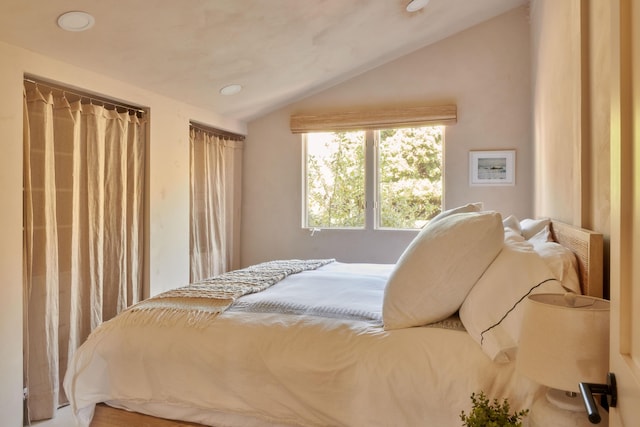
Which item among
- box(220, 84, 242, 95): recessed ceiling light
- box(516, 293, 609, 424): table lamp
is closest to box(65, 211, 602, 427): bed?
box(516, 293, 609, 424): table lamp

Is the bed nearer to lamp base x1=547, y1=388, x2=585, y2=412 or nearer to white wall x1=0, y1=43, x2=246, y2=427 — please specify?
lamp base x1=547, y1=388, x2=585, y2=412

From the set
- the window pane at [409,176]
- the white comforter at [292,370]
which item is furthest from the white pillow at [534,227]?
the window pane at [409,176]

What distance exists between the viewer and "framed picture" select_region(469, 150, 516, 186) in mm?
3859

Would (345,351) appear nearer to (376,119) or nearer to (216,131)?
(376,119)

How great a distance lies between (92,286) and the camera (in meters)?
2.86

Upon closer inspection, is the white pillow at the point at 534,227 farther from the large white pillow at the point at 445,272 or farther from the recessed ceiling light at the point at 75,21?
the recessed ceiling light at the point at 75,21

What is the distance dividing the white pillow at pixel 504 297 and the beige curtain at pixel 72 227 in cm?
236

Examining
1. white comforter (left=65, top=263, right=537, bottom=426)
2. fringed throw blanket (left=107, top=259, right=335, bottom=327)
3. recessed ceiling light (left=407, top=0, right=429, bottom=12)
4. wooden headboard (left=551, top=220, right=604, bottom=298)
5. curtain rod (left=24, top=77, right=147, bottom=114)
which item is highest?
recessed ceiling light (left=407, top=0, right=429, bottom=12)

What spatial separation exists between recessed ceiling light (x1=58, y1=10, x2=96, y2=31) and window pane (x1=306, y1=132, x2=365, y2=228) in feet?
8.23

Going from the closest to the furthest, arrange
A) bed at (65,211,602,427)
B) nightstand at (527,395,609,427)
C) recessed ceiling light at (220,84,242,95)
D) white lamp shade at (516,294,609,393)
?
white lamp shade at (516,294,609,393) → nightstand at (527,395,609,427) → bed at (65,211,602,427) → recessed ceiling light at (220,84,242,95)

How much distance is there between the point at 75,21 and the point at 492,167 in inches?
131

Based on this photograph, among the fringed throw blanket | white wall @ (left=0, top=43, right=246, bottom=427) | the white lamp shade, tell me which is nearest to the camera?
the white lamp shade

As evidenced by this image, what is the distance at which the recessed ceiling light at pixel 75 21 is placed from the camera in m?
2.20
